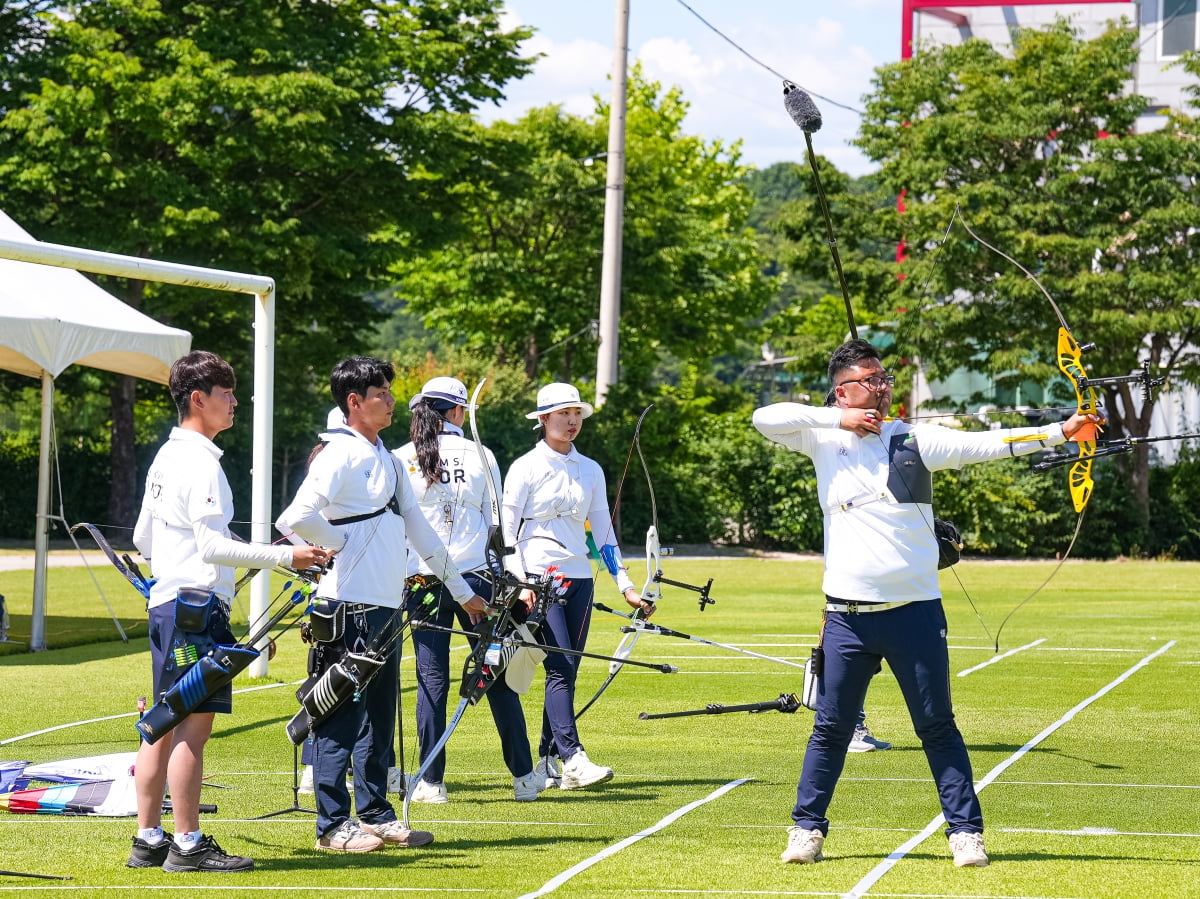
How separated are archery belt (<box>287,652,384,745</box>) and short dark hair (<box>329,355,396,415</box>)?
3.21ft

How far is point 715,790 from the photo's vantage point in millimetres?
7531

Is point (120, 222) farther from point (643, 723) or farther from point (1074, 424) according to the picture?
point (1074, 424)

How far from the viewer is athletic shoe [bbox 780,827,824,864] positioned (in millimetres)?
5844

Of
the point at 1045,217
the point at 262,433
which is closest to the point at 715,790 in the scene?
the point at 262,433

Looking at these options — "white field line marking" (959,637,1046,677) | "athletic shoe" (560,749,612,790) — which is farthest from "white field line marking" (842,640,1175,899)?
"athletic shoe" (560,749,612,790)

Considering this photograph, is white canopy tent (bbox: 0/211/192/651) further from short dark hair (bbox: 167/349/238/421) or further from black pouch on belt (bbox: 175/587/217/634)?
black pouch on belt (bbox: 175/587/217/634)

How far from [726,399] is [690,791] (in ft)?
167

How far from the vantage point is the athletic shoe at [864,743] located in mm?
8758

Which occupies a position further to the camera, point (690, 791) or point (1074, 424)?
point (690, 791)

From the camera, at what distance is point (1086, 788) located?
7531 millimetres

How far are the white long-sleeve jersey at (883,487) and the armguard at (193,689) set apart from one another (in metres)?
2.16

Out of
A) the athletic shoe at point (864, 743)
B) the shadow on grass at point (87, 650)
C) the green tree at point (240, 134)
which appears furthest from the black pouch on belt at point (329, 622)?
the green tree at point (240, 134)

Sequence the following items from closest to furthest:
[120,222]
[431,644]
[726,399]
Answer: [431,644]
[120,222]
[726,399]

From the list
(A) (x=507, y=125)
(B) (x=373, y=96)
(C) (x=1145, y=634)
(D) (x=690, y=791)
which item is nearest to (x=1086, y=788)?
(D) (x=690, y=791)
